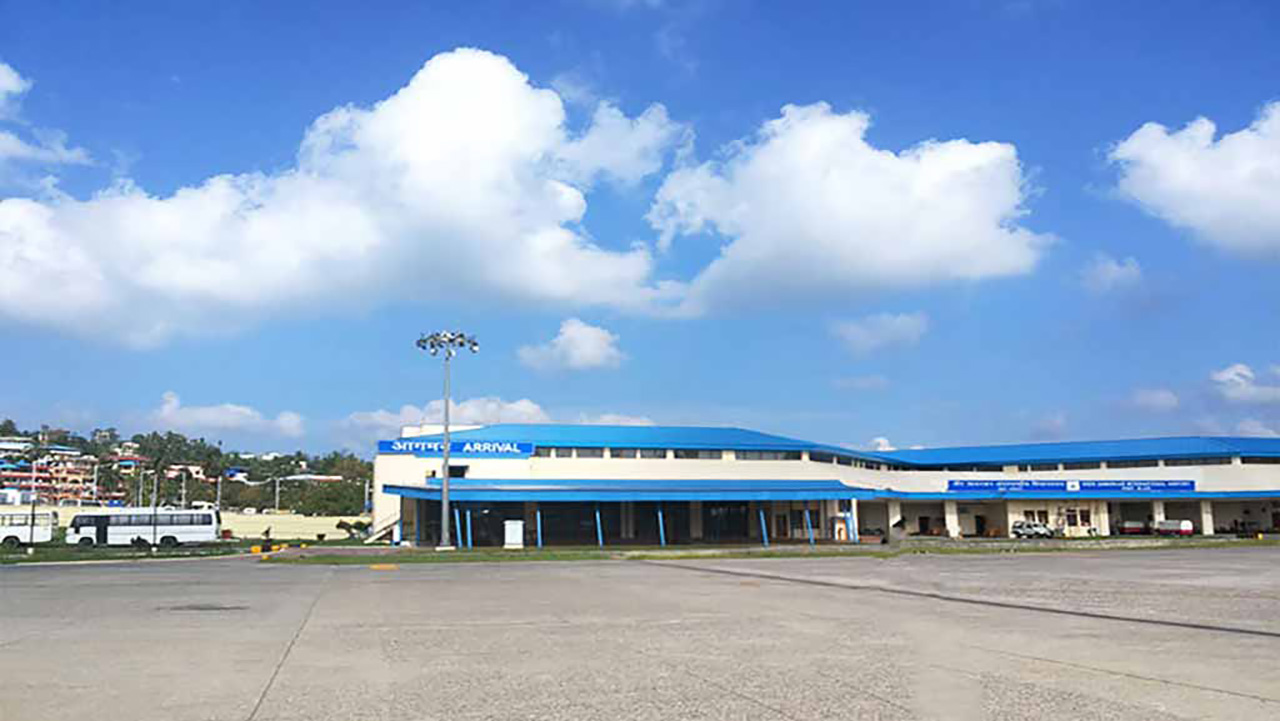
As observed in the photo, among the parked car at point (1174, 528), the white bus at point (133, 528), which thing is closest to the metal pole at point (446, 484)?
the white bus at point (133, 528)

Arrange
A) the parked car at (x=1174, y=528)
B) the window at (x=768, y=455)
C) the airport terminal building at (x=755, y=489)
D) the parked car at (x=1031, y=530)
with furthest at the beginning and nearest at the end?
the parked car at (x=1174, y=528) → the parked car at (x=1031, y=530) → the window at (x=768, y=455) → the airport terminal building at (x=755, y=489)

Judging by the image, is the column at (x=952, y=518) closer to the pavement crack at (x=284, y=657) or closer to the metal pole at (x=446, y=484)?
the metal pole at (x=446, y=484)

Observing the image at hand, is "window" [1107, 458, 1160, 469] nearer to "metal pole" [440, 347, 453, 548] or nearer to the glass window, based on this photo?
the glass window

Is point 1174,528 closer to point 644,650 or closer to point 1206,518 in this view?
point 1206,518

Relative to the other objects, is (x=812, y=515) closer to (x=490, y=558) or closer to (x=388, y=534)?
(x=388, y=534)

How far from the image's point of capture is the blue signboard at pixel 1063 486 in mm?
75938

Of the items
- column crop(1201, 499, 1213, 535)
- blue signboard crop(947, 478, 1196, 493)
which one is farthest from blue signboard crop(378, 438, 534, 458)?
column crop(1201, 499, 1213, 535)

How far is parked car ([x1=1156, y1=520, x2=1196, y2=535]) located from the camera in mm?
73875

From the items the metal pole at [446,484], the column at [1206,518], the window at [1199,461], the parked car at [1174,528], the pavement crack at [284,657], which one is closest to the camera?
the pavement crack at [284,657]

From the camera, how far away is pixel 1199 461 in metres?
82.1

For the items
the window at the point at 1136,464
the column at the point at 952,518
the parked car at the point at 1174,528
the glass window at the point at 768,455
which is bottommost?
the parked car at the point at 1174,528

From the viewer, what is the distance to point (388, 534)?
6831 centimetres

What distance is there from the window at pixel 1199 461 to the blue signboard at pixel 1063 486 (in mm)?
4644

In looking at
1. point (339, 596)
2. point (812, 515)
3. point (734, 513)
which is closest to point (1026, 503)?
point (812, 515)
